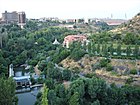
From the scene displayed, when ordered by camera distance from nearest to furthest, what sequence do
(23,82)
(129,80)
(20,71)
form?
(129,80), (23,82), (20,71)

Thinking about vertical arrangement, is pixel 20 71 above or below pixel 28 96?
above

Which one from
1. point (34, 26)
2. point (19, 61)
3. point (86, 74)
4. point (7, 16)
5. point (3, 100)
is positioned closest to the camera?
point (3, 100)

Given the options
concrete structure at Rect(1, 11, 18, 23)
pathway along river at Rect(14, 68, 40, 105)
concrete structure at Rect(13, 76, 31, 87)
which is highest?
concrete structure at Rect(1, 11, 18, 23)

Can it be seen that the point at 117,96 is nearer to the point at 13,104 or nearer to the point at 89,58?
the point at 13,104

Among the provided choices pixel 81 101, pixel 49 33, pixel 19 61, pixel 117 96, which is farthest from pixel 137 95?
pixel 49 33

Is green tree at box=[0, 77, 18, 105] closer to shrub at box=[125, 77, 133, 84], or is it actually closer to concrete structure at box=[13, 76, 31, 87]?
concrete structure at box=[13, 76, 31, 87]

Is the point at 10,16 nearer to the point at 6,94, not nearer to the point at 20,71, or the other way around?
the point at 20,71

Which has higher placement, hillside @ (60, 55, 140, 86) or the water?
hillside @ (60, 55, 140, 86)

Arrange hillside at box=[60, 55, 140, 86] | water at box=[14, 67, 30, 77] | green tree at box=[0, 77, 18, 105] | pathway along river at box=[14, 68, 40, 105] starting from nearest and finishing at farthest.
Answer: green tree at box=[0, 77, 18, 105]
pathway along river at box=[14, 68, 40, 105]
hillside at box=[60, 55, 140, 86]
water at box=[14, 67, 30, 77]

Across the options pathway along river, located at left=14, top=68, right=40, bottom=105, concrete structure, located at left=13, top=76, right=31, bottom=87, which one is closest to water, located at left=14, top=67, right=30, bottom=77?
concrete structure, located at left=13, top=76, right=31, bottom=87

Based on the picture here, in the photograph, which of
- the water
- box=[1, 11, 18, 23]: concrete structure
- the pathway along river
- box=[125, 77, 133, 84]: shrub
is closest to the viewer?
the pathway along river

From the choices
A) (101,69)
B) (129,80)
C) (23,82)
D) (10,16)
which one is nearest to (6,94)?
(23,82)
